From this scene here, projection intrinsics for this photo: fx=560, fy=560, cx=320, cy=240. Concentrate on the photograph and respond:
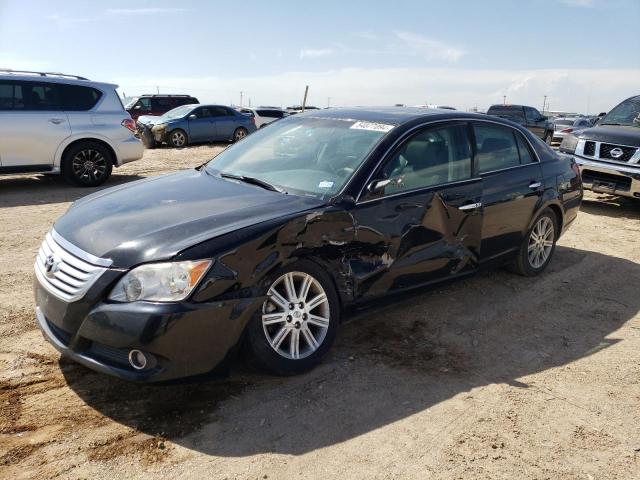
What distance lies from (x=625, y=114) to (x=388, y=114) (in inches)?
281

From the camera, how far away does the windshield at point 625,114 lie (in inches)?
371

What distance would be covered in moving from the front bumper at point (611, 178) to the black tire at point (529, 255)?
3546 millimetres

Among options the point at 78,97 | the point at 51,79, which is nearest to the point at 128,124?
the point at 78,97

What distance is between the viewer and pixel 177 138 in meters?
18.6

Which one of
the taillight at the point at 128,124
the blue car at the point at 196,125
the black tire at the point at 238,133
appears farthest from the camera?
the black tire at the point at 238,133

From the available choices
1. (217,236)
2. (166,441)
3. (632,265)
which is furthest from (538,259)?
(166,441)

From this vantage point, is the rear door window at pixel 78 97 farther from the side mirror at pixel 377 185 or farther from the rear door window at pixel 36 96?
the side mirror at pixel 377 185

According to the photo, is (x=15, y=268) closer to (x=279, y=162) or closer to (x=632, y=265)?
Result: (x=279, y=162)

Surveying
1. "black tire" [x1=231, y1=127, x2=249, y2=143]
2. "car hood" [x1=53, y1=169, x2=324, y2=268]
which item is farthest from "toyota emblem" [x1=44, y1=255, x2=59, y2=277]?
"black tire" [x1=231, y1=127, x2=249, y2=143]

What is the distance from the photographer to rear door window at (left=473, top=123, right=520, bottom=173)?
471cm

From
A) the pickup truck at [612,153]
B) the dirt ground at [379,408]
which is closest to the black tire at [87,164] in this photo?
the dirt ground at [379,408]

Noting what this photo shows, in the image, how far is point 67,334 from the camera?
3.04 metres

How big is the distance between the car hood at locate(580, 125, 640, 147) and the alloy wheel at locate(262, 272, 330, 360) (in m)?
7.14

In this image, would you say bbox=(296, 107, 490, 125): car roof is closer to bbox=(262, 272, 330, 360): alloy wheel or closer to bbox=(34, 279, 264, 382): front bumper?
bbox=(262, 272, 330, 360): alloy wheel
